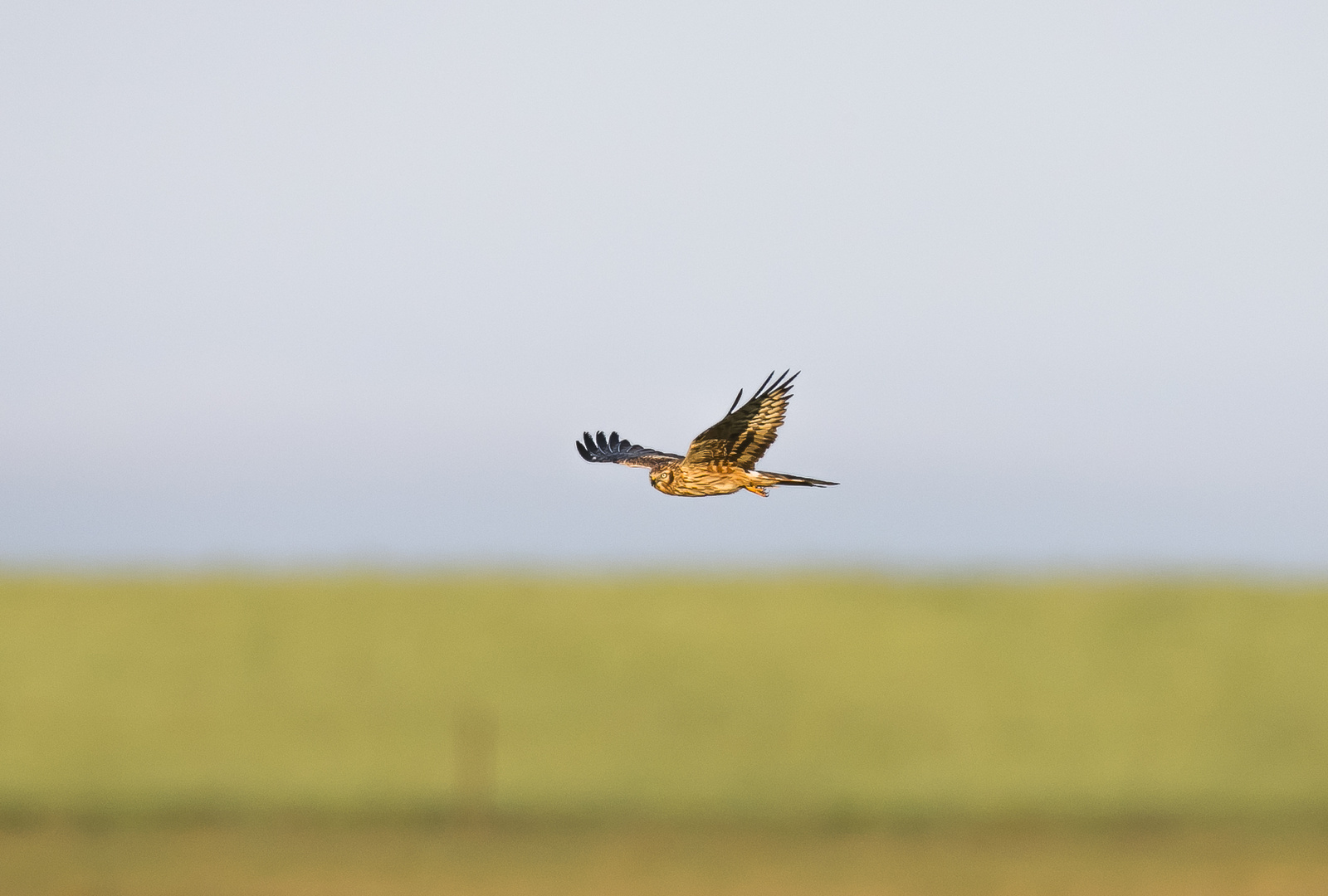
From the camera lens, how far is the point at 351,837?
3016 cm

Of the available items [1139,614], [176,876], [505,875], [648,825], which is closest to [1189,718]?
[1139,614]

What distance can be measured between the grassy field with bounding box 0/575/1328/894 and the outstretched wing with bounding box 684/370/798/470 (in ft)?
63.1

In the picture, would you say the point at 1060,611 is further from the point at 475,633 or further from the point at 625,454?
the point at 625,454

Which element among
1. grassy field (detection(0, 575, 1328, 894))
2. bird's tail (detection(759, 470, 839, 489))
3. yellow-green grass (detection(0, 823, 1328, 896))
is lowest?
yellow-green grass (detection(0, 823, 1328, 896))

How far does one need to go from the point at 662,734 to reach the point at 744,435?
24.8 metres

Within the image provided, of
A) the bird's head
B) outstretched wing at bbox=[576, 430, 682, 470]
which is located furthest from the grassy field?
the bird's head

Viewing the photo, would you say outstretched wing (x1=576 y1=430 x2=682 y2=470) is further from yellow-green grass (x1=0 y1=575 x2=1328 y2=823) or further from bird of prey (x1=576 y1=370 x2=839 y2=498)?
yellow-green grass (x1=0 y1=575 x2=1328 y2=823)

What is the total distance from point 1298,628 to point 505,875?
19.3 metres

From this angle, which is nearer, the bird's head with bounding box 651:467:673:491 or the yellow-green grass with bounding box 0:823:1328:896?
the bird's head with bounding box 651:467:673:491

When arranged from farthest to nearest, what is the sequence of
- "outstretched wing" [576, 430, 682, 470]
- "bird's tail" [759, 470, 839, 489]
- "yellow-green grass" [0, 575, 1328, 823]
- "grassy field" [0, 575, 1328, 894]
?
"yellow-green grass" [0, 575, 1328, 823] < "grassy field" [0, 575, 1328, 894] < "outstretched wing" [576, 430, 682, 470] < "bird's tail" [759, 470, 839, 489]

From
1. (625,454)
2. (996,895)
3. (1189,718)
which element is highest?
(625,454)

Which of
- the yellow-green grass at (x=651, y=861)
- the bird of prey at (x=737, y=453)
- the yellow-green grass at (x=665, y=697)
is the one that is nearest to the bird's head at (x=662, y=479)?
the bird of prey at (x=737, y=453)

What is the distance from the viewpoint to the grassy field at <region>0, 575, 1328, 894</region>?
29.2 meters

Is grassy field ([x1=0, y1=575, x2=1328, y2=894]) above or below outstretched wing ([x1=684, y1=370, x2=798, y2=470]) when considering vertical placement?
below
